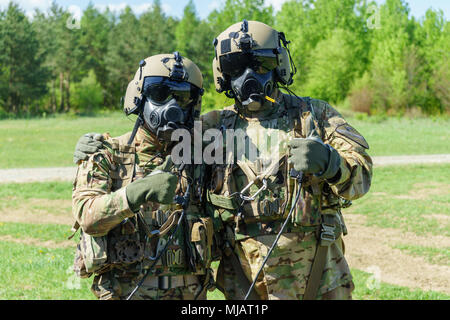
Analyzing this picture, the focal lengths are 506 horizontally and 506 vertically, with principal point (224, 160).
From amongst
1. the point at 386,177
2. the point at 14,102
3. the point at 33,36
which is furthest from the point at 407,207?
the point at 14,102

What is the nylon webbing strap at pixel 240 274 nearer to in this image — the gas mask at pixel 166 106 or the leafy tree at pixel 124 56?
the gas mask at pixel 166 106

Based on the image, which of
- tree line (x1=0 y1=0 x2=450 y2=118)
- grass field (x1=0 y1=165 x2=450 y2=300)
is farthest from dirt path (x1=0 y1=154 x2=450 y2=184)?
tree line (x1=0 y1=0 x2=450 y2=118)

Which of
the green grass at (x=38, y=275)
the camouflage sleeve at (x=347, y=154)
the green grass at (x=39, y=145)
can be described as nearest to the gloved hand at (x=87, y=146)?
the camouflage sleeve at (x=347, y=154)

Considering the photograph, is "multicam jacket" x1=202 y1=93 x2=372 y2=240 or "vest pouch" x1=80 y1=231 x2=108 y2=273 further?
"multicam jacket" x1=202 y1=93 x2=372 y2=240

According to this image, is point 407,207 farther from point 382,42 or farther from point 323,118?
point 382,42

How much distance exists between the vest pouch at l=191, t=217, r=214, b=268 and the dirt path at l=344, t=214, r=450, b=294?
4.04m

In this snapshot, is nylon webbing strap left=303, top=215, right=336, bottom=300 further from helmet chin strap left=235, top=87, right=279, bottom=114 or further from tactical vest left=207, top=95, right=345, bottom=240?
helmet chin strap left=235, top=87, right=279, bottom=114

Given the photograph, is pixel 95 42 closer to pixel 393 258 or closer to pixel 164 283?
pixel 393 258

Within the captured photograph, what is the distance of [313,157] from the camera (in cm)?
273

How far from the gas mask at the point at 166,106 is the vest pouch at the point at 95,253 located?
742 millimetres

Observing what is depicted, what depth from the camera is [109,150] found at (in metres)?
3.25

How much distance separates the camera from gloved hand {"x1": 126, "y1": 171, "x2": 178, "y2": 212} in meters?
2.76

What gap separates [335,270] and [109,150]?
1655 mm
